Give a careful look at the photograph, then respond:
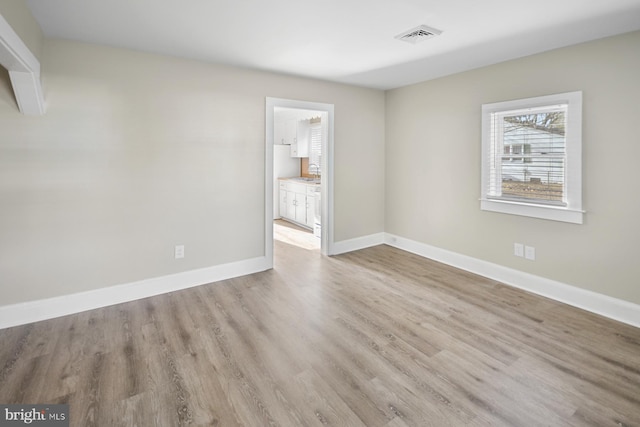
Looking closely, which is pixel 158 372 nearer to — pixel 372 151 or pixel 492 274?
pixel 492 274

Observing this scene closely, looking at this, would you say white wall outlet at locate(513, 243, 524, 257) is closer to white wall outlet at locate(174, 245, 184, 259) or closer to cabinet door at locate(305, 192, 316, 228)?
cabinet door at locate(305, 192, 316, 228)

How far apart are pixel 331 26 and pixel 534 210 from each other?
2.69 metres

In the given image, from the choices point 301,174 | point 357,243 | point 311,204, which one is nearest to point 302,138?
point 301,174

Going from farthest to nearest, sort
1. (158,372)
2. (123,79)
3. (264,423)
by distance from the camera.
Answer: (123,79) → (158,372) → (264,423)

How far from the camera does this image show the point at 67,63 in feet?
9.41

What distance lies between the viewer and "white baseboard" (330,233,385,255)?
15.8ft

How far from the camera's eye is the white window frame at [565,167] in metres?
3.04

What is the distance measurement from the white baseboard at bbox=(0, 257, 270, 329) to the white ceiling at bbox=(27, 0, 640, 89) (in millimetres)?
2274

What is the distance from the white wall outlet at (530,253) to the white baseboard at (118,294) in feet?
9.68

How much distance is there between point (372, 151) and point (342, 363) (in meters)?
3.51

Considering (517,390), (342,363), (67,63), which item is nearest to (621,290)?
(517,390)

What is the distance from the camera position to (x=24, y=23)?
86.5 inches

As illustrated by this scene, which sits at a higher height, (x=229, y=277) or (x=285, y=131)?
(x=285, y=131)

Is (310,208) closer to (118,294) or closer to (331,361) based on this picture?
(118,294)
